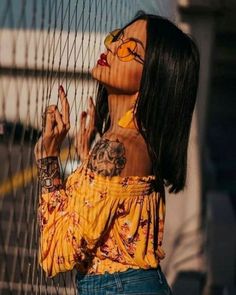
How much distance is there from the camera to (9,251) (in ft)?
16.0

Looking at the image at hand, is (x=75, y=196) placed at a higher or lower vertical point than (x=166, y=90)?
lower

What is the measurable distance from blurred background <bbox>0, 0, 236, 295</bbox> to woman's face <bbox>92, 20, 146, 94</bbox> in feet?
0.58

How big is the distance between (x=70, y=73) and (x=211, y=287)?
2.82 metres

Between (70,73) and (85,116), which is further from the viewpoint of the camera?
(70,73)

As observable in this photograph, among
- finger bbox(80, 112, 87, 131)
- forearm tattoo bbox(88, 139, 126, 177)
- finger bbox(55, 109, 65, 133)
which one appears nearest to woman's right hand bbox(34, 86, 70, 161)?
finger bbox(55, 109, 65, 133)

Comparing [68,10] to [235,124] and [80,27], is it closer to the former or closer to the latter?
[80,27]

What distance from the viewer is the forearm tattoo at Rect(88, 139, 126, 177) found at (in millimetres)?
2244

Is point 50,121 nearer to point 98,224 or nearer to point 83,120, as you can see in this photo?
point 98,224

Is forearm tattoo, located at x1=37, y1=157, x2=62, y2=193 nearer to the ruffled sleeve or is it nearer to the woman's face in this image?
the ruffled sleeve

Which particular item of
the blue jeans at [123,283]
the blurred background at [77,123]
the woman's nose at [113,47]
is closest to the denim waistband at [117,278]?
the blue jeans at [123,283]

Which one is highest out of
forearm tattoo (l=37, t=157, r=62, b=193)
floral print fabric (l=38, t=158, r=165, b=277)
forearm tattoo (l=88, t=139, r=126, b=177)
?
forearm tattoo (l=88, t=139, r=126, b=177)

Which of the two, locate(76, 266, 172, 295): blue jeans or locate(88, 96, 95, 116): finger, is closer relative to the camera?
locate(76, 266, 172, 295): blue jeans

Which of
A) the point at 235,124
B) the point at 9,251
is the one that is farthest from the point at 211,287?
the point at 235,124

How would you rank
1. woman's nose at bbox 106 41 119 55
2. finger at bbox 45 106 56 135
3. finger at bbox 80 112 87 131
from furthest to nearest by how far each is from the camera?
1. finger at bbox 80 112 87 131
2. woman's nose at bbox 106 41 119 55
3. finger at bbox 45 106 56 135
